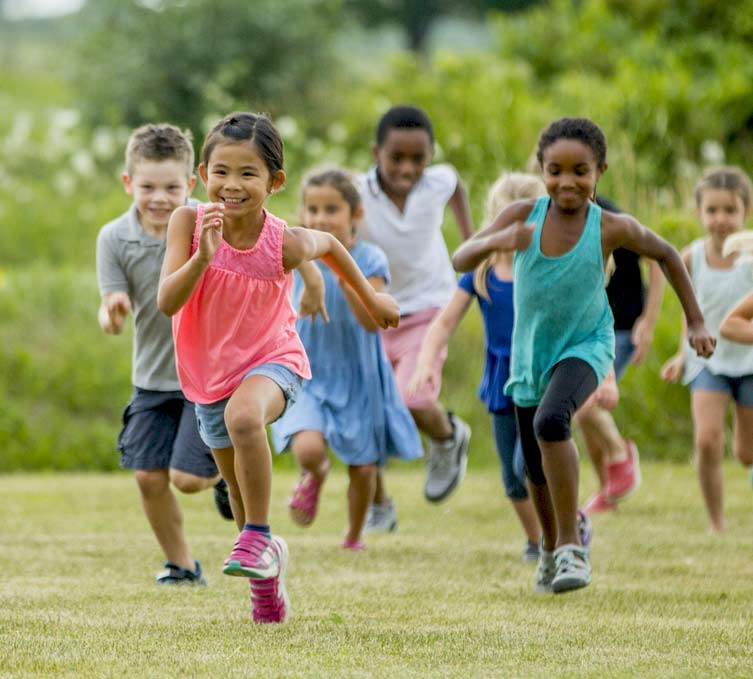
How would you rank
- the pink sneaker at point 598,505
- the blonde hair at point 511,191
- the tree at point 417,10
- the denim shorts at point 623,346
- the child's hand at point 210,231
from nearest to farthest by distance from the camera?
the child's hand at point 210,231
the blonde hair at point 511,191
the denim shorts at point 623,346
the pink sneaker at point 598,505
the tree at point 417,10

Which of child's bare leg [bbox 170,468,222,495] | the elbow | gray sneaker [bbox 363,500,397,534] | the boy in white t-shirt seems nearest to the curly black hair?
the elbow

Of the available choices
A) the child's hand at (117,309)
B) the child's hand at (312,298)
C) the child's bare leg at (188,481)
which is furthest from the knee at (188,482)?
the child's hand at (312,298)

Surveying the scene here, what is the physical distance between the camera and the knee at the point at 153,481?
5777mm

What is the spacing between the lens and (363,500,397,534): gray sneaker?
7.73 metres

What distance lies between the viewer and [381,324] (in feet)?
16.7

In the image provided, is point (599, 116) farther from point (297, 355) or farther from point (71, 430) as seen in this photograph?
point (297, 355)

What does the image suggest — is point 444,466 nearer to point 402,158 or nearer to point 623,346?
point 623,346

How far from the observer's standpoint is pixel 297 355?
4.89m

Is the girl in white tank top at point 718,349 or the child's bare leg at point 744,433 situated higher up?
the girl in white tank top at point 718,349

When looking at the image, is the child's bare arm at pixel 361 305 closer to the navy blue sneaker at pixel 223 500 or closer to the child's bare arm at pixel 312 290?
the child's bare arm at pixel 312 290

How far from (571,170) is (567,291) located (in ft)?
1.42

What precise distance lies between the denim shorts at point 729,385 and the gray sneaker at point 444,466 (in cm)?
123

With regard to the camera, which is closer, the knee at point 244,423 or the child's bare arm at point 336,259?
the knee at point 244,423

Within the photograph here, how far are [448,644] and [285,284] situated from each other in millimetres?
1306
